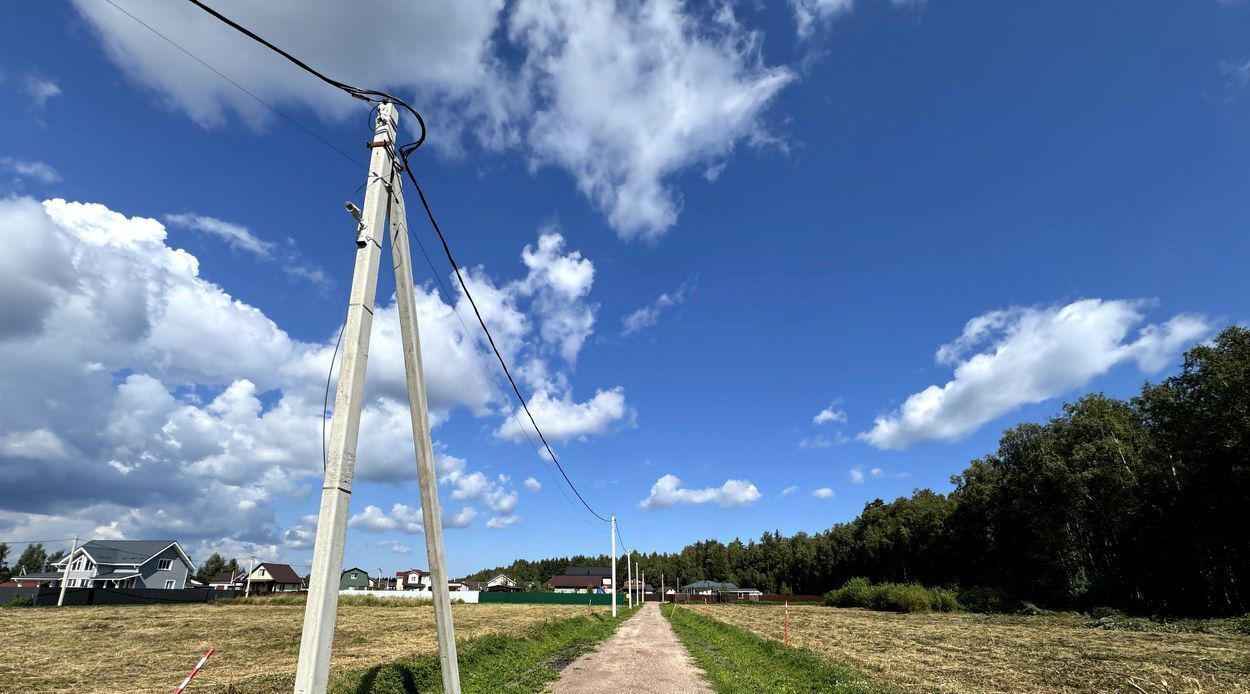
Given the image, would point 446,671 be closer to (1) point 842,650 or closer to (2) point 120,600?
(1) point 842,650

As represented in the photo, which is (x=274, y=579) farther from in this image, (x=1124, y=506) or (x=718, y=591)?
(x=1124, y=506)

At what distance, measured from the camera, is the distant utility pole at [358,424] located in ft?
20.2

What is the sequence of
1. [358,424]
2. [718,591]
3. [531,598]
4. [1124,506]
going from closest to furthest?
[358,424] → [1124,506] → [531,598] → [718,591]

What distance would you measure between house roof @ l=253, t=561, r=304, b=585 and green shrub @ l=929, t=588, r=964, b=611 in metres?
94.0

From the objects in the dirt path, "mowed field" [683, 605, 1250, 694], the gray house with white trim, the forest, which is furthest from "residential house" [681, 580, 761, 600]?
the dirt path

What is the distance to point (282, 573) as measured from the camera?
9994cm

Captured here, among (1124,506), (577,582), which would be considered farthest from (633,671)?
(577,582)

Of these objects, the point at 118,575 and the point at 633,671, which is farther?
the point at 118,575

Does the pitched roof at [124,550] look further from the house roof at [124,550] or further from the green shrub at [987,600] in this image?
the green shrub at [987,600]

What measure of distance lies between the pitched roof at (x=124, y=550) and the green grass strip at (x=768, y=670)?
77677mm

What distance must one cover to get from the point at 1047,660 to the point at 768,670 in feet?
31.3

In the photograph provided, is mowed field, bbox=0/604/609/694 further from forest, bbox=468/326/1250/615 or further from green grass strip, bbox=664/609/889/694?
forest, bbox=468/326/1250/615

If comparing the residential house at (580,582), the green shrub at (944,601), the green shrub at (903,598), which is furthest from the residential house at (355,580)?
the green shrub at (944,601)

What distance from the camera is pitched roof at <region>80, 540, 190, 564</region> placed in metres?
69.0
